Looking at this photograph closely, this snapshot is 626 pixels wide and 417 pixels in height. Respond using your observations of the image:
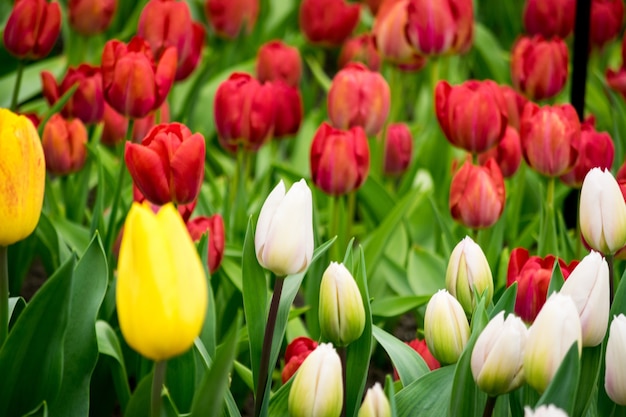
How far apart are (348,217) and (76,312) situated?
0.70m

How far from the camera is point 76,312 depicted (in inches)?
43.6

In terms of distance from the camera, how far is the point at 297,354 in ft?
3.71

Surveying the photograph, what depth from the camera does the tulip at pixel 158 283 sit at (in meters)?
0.70

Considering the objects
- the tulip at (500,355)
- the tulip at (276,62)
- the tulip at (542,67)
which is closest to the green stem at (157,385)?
the tulip at (500,355)

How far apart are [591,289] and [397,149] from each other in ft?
3.35

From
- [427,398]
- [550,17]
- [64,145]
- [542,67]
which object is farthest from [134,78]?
[550,17]

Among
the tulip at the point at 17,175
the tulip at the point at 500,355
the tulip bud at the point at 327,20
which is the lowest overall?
the tulip bud at the point at 327,20

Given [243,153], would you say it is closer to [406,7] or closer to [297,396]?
[406,7]

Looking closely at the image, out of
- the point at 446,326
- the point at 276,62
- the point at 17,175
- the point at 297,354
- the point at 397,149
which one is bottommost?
the point at 397,149

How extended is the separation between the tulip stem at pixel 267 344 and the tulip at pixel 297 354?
0.17 feet

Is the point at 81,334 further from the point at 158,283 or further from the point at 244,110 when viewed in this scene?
the point at 244,110

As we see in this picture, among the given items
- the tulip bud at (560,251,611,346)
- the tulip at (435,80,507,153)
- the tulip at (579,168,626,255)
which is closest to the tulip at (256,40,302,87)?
the tulip at (435,80,507,153)

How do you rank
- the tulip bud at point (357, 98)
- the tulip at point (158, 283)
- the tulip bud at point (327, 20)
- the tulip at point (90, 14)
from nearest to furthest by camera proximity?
the tulip at point (158, 283), the tulip bud at point (357, 98), the tulip at point (90, 14), the tulip bud at point (327, 20)

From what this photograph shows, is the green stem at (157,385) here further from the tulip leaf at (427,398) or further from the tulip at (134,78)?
the tulip at (134,78)
